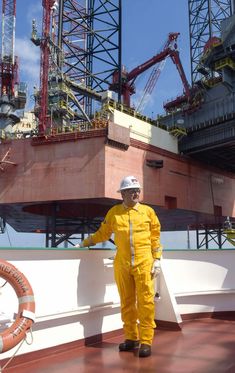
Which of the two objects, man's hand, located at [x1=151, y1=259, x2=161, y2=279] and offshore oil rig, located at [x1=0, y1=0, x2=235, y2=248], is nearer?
man's hand, located at [x1=151, y1=259, x2=161, y2=279]

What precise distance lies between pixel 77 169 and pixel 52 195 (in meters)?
2.42

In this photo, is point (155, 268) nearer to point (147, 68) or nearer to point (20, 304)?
point (20, 304)

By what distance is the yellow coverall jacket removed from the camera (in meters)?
4.83

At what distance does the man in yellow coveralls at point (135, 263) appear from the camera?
4.82 m

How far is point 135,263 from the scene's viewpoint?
16.0 feet

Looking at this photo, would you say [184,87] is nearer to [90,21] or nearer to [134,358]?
[90,21]

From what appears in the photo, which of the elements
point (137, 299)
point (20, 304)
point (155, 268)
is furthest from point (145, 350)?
point (20, 304)

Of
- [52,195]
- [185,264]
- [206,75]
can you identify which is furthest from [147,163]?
[185,264]

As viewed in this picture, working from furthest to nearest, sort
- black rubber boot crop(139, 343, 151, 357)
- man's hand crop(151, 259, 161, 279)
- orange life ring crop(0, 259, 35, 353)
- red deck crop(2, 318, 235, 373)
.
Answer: man's hand crop(151, 259, 161, 279), black rubber boot crop(139, 343, 151, 357), red deck crop(2, 318, 235, 373), orange life ring crop(0, 259, 35, 353)

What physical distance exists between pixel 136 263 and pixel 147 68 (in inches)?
1833

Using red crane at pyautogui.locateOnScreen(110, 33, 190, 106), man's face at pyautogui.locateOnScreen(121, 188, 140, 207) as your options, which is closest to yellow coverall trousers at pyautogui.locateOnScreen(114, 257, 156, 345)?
man's face at pyautogui.locateOnScreen(121, 188, 140, 207)

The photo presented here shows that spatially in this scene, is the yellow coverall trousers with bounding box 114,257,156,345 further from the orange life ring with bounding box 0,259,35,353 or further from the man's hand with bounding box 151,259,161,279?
the orange life ring with bounding box 0,259,35,353

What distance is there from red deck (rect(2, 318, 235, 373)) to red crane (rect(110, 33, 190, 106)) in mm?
41157

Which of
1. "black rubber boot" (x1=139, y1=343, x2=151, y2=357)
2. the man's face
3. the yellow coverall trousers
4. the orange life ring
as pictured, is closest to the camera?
the orange life ring
